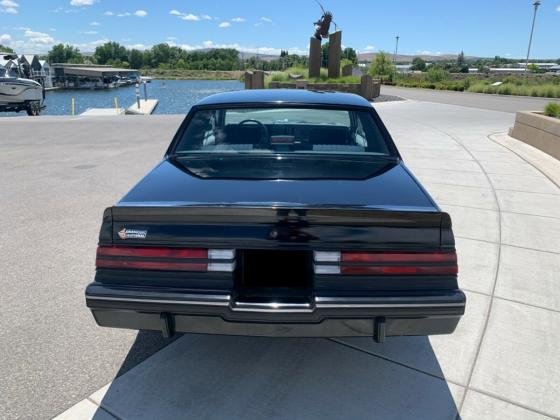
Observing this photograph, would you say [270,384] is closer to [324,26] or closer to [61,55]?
[324,26]

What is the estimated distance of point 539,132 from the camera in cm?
977

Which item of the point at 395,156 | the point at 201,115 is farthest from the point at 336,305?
the point at 201,115

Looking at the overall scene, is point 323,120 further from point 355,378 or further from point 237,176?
point 355,378

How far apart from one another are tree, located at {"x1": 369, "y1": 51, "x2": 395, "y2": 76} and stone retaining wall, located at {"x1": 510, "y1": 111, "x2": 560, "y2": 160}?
54495 mm

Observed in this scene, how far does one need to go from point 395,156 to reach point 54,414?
2793 mm

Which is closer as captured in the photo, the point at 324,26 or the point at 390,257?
the point at 390,257

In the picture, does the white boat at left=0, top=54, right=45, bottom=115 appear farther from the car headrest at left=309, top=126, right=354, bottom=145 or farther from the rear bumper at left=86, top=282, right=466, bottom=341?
the rear bumper at left=86, top=282, right=466, bottom=341

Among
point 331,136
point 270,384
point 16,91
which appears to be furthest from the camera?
point 16,91

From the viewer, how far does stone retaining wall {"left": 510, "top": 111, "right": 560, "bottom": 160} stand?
8883 mm

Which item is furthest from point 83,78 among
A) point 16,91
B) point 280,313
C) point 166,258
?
point 280,313

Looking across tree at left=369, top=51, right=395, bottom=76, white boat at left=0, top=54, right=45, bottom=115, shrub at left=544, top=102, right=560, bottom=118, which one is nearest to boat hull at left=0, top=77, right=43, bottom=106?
white boat at left=0, top=54, right=45, bottom=115

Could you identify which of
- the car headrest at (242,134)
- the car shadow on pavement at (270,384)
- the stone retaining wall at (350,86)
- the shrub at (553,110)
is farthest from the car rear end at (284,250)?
the stone retaining wall at (350,86)

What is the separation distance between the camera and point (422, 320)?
2141mm

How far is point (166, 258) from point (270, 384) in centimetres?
103
